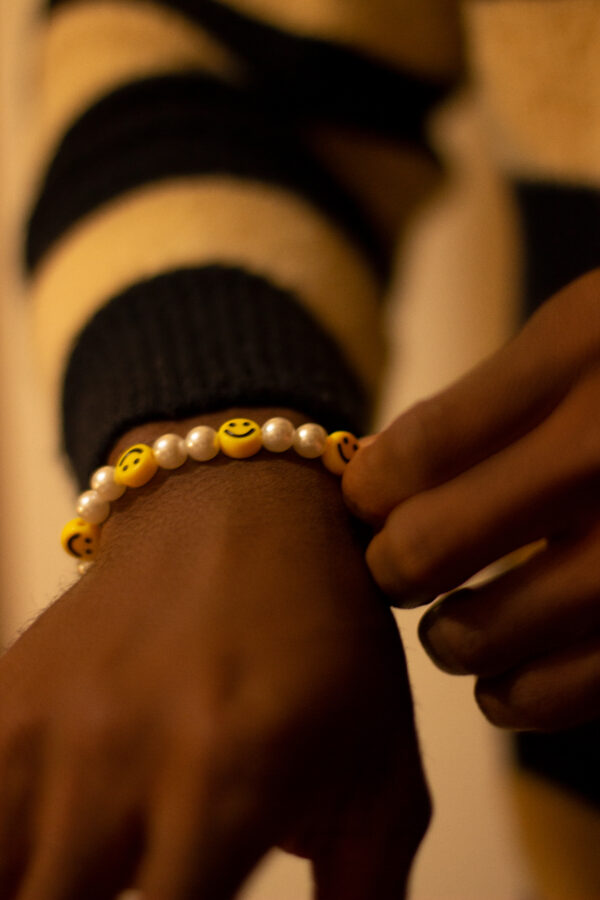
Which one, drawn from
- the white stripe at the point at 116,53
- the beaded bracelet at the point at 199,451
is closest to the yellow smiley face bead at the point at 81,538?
the beaded bracelet at the point at 199,451

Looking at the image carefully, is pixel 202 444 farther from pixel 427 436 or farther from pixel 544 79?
pixel 544 79

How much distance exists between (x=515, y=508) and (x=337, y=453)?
9 centimetres

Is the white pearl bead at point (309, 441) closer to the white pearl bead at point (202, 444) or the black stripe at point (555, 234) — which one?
the white pearl bead at point (202, 444)

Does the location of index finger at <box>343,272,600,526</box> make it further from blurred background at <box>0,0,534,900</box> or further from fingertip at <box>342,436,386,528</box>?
blurred background at <box>0,0,534,900</box>

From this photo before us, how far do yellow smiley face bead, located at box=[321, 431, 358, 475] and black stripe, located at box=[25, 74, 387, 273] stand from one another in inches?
8.9

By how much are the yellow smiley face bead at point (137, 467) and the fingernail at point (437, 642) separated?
137 mm

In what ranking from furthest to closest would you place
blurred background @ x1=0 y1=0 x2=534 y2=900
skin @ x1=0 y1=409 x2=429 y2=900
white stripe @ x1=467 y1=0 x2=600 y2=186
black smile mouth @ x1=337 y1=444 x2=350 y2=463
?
blurred background @ x1=0 y1=0 x2=534 y2=900 → white stripe @ x1=467 y1=0 x2=600 y2=186 → black smile mouth @ x1=337 y1=444 x2=350 y2=463 → skin @ x1=0 y1=409 x2=429 y2=900

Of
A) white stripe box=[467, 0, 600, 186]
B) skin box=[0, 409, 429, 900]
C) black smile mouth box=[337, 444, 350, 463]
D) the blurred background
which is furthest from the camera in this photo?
the blurred background

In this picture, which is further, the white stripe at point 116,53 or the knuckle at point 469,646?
the white stripe at point 116,53

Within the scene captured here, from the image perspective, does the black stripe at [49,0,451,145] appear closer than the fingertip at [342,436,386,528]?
No

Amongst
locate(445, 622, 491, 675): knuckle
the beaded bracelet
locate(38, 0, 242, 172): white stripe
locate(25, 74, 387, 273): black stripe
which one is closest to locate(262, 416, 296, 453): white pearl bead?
the beaded bracelet

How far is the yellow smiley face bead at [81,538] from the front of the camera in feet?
1.13

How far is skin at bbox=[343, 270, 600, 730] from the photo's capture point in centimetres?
28

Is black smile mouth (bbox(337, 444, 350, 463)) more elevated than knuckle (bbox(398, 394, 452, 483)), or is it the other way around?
→ black smile mouth (bbox(337, 444, 350, 463))
